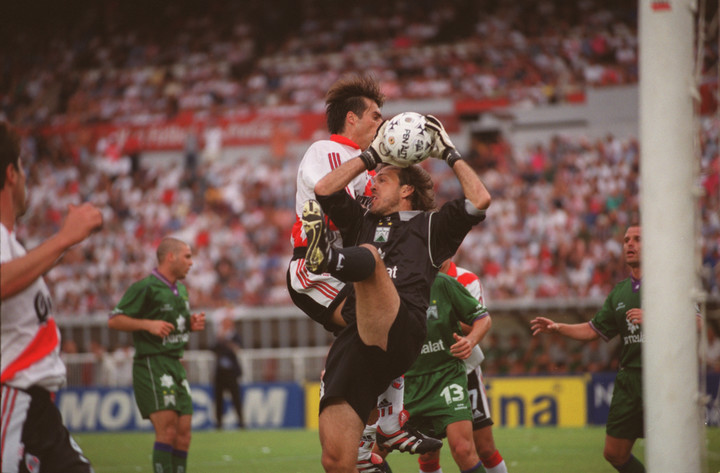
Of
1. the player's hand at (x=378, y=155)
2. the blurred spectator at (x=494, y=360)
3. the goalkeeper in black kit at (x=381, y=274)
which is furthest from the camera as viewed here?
the blurred spectator at (x=494, y=360)

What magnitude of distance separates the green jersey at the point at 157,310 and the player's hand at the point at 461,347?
3313 millimetres

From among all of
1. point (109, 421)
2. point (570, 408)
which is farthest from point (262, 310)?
point (570, 408)

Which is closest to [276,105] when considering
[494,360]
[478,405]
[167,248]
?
[494,360]

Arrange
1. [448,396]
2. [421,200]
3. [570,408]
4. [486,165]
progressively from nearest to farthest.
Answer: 1. [421,200]
2. [448,396]
3. [570,408]
4. [486,165]

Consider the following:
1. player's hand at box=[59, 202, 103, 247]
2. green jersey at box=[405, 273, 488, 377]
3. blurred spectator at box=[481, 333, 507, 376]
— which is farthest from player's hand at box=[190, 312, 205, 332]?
blurred spectator at box=[481, 333, 507, 376]

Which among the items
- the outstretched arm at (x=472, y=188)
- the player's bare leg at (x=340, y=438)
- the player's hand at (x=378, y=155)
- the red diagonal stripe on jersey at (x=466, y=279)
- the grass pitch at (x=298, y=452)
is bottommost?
the grass pitch at (x=298, y=452)

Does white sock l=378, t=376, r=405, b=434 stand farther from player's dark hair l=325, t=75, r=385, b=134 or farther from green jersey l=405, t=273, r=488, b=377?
player's dark hair l=325, t=75, r=385, b=134

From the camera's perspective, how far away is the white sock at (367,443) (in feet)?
20.5

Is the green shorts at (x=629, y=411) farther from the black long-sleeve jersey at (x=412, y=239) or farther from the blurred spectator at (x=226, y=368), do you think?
the blurred spectator at (x=226, y=368)

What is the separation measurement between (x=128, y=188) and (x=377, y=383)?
2584 cm

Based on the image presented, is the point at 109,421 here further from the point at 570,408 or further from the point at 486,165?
the point at 486,165

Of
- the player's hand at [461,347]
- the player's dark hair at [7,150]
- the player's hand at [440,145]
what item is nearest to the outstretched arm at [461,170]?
the player's hand at [440,145]

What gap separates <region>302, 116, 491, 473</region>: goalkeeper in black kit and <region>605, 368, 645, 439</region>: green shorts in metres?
2.72

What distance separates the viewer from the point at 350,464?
17.7 ft
